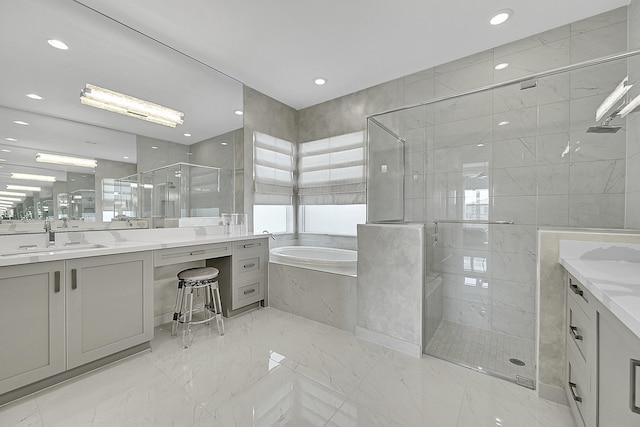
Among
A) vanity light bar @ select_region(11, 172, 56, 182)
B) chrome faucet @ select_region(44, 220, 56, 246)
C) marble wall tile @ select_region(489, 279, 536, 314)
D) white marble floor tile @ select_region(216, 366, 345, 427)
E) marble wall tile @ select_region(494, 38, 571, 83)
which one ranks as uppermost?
marble wall tile @ select_region(494, 38, 571, 83)

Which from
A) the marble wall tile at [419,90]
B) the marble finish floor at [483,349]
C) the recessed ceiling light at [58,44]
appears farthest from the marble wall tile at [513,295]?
the recessed ceiling light at [58,44]

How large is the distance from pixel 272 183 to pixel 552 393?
3.31m

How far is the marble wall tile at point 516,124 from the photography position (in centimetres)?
220

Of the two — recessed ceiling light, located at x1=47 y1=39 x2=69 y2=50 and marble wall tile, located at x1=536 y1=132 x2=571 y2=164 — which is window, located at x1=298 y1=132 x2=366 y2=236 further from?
recessed ceiling light, located at x1=47 y1=39 x2=69 y2=50

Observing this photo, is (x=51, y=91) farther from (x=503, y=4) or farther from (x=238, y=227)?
(x=503, y=4)

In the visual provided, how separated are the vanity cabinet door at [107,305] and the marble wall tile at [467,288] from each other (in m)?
2.60

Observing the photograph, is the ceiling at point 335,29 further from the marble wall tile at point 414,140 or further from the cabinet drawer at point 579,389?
the cabinet drawer at point 579,389

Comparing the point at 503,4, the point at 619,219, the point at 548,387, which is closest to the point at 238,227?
the point at 548,387

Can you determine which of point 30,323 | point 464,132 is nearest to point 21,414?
point 30,323

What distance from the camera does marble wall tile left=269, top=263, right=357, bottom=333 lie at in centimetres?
248

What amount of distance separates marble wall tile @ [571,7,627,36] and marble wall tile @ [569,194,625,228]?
140cm

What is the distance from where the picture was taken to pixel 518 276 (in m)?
2.28

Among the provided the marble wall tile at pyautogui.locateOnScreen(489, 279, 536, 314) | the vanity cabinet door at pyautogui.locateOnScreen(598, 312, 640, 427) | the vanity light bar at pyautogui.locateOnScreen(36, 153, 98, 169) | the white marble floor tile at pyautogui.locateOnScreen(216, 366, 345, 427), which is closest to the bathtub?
Answer: the white marble floor tile at pyautogui.locateOnScreen(216, 366, 345, 427)

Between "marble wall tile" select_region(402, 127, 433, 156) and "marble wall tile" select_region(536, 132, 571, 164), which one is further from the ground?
"marble wall tile" select_region(402, 127, 433, 156)
